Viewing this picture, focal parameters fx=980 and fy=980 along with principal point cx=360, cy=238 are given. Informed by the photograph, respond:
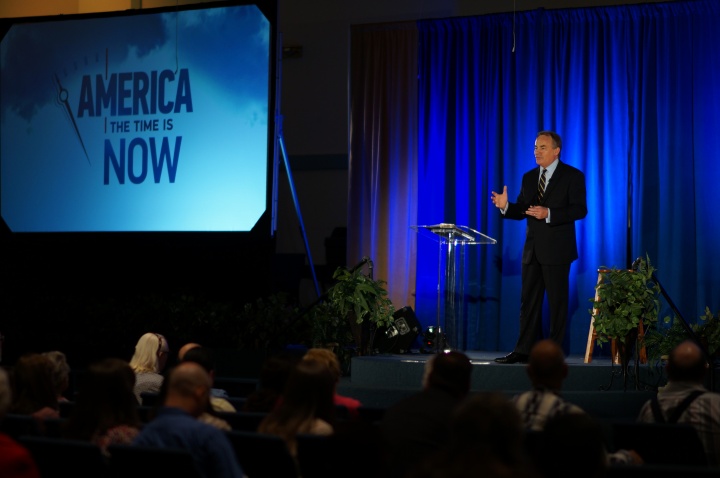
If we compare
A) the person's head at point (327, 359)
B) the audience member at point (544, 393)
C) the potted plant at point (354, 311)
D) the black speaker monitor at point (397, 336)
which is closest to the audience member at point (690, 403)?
the audience member at point (544, 393)

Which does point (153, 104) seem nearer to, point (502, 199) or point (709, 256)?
point (502, 199)

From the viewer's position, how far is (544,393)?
3.51 m

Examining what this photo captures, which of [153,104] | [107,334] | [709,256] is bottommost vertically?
[107,334]

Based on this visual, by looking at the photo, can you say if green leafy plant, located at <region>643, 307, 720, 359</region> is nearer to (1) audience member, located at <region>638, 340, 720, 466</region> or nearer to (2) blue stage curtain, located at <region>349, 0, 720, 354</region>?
(2) blue stage curtain, located at <region>349, 0, 720, 354</region>

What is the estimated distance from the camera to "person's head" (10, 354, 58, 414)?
4.02 m

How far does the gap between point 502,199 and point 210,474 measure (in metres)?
4.11

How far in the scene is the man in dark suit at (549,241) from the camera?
22.4ft

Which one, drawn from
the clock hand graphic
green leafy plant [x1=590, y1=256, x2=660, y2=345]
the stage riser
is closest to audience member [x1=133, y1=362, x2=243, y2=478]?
the stage riser

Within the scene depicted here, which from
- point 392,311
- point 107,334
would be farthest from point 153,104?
point 392,311

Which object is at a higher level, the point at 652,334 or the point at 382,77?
the point at 382,77

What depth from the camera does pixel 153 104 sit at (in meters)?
9.25

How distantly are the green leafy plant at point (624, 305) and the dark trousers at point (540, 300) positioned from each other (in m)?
0.34

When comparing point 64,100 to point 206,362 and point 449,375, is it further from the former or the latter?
point 449,375

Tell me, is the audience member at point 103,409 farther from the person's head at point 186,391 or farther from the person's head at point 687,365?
the person's head at point 687,365
